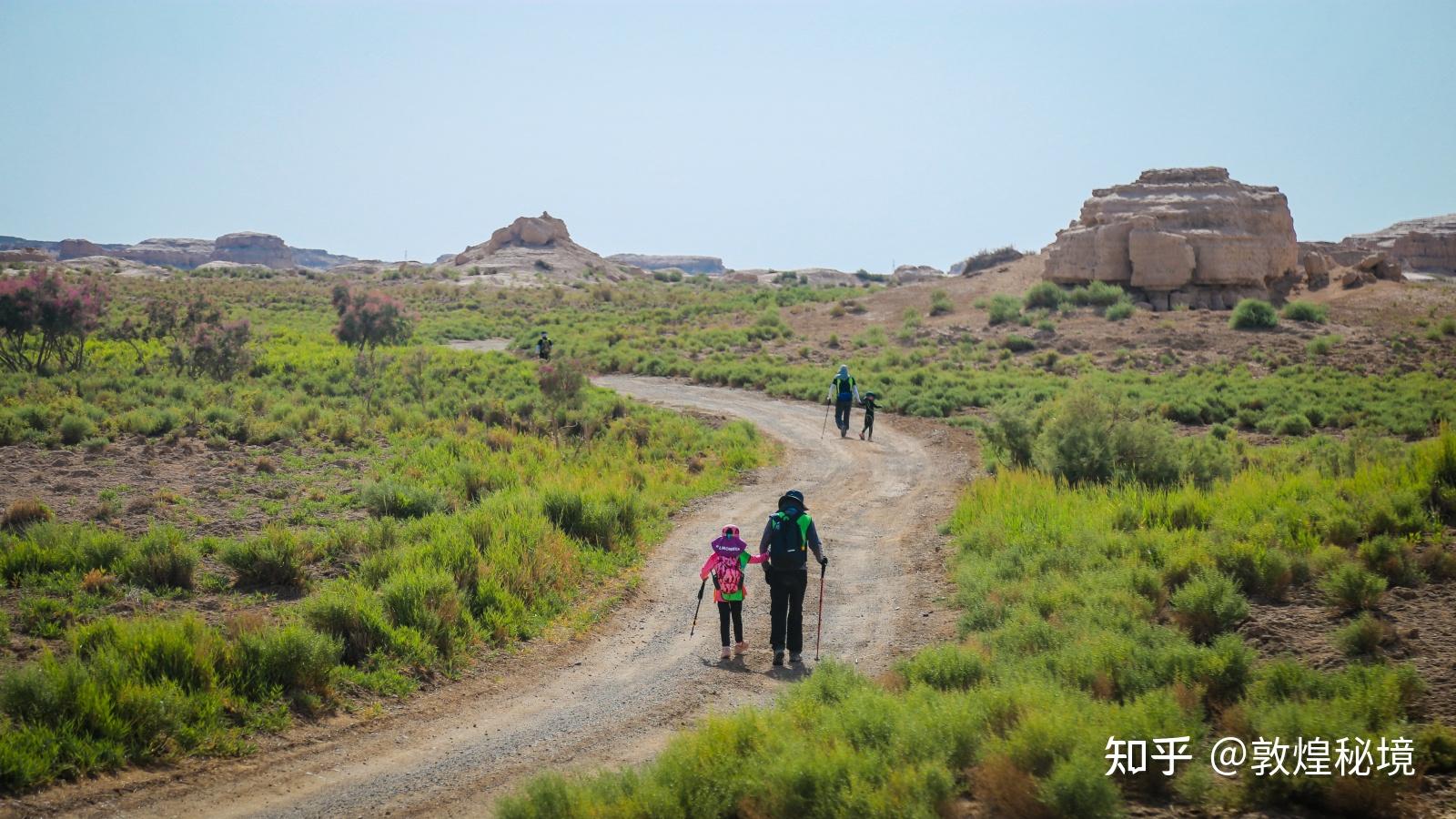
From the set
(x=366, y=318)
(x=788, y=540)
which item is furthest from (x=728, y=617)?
(x=366, y=318)

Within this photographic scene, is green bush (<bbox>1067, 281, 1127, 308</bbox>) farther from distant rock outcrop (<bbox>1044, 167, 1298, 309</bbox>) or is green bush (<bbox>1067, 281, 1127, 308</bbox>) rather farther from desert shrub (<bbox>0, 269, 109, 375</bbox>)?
desert shrub (<bbox>0, 269, 109, 375</bbox>)

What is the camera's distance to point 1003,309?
47625mm

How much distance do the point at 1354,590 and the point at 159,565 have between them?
13215 mm

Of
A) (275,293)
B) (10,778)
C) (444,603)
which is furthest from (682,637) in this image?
(275,293)

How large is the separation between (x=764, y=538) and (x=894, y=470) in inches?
464

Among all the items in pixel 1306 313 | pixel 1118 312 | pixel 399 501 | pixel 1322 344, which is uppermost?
pixel 1306 313

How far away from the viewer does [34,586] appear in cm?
1091

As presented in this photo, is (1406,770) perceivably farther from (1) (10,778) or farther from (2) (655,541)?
(2) (655,541)

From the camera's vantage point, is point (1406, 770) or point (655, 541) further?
point (655, 541)

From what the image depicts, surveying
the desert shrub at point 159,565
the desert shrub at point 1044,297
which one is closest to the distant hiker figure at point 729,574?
the desert shrub at point 159,565

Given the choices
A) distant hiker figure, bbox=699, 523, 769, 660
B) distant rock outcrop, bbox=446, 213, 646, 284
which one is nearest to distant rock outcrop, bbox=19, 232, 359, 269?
distant rock outcrop, bbox=446, 213, 646, 284

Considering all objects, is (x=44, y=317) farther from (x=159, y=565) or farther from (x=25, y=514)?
(x=159, y=565)

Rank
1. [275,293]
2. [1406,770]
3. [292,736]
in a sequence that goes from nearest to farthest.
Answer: [1406,770] → [292,736] → [275,293]

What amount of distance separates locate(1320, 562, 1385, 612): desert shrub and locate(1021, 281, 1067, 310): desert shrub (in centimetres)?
4179
